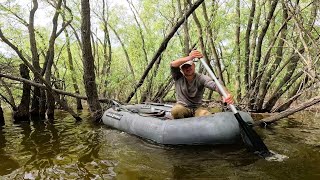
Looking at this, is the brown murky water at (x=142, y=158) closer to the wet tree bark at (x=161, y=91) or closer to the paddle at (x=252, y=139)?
the paddle at (x=252, y=139)

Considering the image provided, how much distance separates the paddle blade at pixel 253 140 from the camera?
472 cm

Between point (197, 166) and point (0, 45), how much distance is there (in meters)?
10.1

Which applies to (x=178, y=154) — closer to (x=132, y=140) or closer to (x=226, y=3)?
(x=132, y=140)

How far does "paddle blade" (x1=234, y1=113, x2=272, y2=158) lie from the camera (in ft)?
15.5

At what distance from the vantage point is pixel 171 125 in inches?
213

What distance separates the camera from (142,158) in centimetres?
475

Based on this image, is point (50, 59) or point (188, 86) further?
point (50, 59)

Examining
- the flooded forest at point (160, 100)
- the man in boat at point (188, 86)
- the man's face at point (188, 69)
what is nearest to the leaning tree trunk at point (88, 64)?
the flooded forest at point (160, 100)

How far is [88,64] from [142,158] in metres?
3.71

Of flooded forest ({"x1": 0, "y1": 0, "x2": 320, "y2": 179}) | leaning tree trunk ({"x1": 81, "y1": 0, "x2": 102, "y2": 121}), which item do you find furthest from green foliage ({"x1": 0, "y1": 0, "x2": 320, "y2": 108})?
leaning tree trunk ({"x1": 81, "y1": 0, "x2": 102, "y2": 121})

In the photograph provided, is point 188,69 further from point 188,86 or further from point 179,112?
point 179,112

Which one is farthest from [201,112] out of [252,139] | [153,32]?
[153,32]

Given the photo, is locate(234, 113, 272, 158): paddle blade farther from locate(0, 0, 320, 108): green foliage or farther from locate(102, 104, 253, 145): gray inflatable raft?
locate(0, 0, 320, 108): green foliage

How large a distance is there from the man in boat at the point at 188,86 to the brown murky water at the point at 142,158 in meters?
0.74
